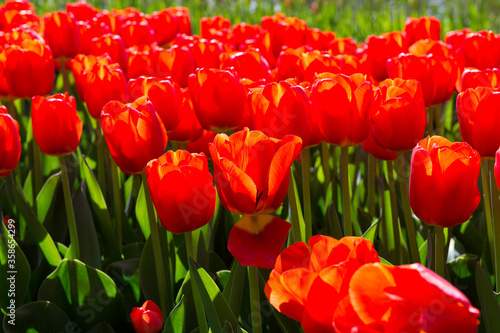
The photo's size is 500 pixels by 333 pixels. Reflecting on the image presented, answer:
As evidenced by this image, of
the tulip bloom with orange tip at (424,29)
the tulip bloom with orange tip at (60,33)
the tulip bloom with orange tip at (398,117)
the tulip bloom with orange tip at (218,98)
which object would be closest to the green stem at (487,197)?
the tulip bloom with orange tip at (398,117)

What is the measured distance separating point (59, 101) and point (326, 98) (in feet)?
2.21

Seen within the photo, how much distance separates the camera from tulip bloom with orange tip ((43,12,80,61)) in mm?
2506

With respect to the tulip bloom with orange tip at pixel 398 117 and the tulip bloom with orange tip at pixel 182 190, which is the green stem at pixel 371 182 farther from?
the tulip bloom with orange tip at pixel 182 190

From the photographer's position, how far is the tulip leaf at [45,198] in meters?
1.99

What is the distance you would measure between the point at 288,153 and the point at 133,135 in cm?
44

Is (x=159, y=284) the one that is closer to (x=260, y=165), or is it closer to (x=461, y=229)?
(x=260, y=165)

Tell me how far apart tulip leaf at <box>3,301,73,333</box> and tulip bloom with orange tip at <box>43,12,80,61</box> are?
129cm

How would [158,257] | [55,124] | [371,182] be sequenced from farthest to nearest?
[371,182] < [55,124] < [158,257]

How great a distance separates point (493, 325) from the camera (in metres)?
1.22

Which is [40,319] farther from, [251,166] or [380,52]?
[380,52]

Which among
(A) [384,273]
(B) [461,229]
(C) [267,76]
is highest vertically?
(A) [384,273]

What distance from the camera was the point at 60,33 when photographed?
2.51 m

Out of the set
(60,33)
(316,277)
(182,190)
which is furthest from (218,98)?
(60,33)

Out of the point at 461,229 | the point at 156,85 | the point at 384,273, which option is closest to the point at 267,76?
the point at 156,85
